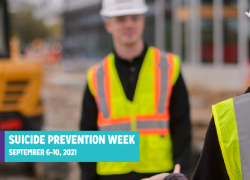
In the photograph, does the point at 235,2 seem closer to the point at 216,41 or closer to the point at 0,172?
Result: the point at 216,41

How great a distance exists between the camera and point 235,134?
1048mm

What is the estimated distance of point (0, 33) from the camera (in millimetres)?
5793

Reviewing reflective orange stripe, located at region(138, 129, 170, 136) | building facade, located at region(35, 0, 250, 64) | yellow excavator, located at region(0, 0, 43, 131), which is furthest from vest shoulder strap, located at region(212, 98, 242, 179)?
building facade, located at region(35, 0, 250, 64)

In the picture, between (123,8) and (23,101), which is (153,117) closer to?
(123,8)

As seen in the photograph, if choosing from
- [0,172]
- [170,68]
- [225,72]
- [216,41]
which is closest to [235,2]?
[216,41]

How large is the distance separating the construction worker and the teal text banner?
0.89 feet

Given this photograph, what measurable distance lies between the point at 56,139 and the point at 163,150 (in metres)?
0.69

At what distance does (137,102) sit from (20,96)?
11.3ft

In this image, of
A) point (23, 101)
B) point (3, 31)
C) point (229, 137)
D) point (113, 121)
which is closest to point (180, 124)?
point (113, 121)

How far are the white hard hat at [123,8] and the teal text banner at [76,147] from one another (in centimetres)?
84

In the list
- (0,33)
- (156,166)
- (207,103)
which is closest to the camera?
(156,166)

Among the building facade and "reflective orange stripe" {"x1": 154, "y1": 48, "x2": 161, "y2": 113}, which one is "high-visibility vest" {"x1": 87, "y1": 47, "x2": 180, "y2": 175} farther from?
the building facade

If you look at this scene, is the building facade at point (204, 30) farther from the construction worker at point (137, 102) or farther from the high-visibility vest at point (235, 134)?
the high-visibility vest at point (235, 134)

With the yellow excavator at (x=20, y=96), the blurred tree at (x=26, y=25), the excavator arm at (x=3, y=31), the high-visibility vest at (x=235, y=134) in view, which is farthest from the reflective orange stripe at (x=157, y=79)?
the blurred tree at (x=26, y=25)
